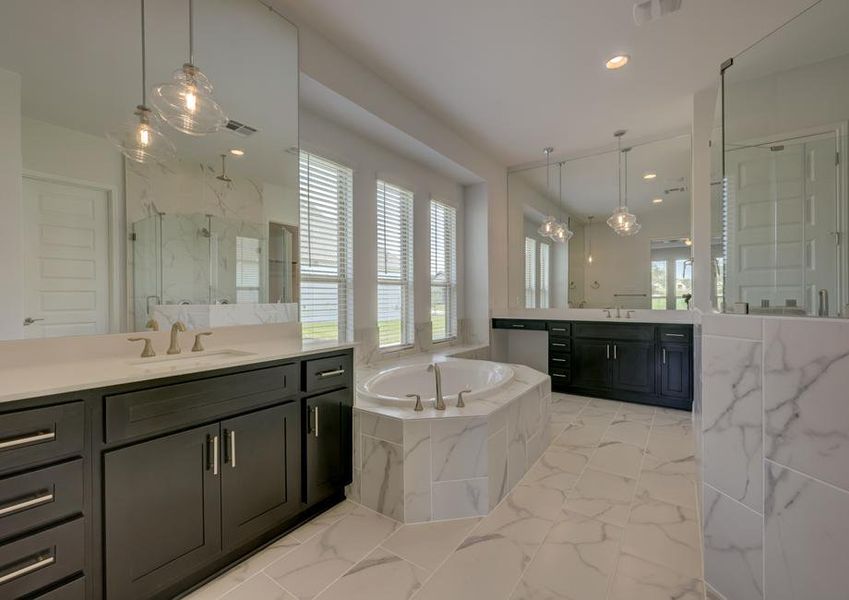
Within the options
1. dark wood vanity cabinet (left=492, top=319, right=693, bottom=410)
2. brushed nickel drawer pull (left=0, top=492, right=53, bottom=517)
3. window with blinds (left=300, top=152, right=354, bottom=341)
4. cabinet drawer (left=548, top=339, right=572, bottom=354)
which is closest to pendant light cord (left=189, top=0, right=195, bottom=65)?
window with blinds (left=300, top=152, right=354, bottom=341)

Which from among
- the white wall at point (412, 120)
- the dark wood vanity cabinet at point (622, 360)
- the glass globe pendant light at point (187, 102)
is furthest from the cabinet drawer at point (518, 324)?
the glass globe pendant light at point (187, 102)

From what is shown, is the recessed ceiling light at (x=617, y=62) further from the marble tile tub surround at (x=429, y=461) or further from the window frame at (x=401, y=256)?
the marble tile tub surround at (x=429, y=461)

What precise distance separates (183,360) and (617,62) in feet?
11.1

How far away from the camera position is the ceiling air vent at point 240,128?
83.6 inches

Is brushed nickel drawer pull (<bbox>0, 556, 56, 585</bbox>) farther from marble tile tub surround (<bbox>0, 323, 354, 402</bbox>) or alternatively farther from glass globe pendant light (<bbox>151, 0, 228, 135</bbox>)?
glass globe pendant light (<bbox>151, 0, 228, 135</bbox>)

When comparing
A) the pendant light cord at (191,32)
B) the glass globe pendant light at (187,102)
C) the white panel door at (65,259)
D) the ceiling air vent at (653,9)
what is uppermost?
the ceiling air vent at (653,9)

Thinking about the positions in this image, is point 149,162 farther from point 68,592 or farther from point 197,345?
point 68,592

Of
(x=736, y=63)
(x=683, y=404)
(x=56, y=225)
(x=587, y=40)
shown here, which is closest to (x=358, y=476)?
(x=56, y=225)

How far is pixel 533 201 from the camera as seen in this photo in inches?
194

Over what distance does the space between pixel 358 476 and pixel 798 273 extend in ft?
7.98

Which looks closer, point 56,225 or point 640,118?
point 56,225

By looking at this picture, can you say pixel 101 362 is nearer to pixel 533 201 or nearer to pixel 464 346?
pixel 464 346

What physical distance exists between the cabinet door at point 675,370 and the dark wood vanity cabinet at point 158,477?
3.52 meters

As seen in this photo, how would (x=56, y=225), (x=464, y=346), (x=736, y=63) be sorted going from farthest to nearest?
1. (x=464, y=346)
2. (x=736, y=63)
3. (x=56, y=225)
